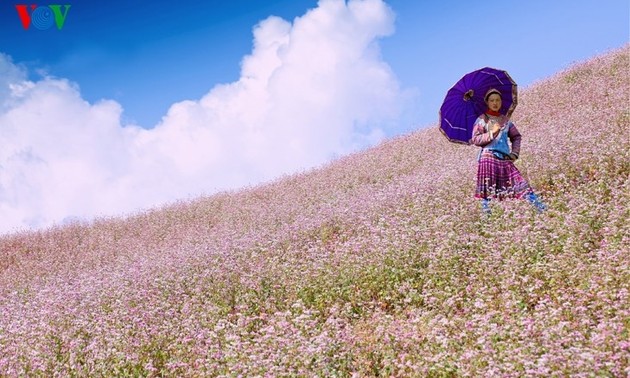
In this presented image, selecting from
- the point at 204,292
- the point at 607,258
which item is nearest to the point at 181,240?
the point at 204,292

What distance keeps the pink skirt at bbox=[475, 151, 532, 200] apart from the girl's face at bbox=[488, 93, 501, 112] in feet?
2.71

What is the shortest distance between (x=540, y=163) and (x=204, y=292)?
7.16m

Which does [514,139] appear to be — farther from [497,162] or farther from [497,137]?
[497,162]

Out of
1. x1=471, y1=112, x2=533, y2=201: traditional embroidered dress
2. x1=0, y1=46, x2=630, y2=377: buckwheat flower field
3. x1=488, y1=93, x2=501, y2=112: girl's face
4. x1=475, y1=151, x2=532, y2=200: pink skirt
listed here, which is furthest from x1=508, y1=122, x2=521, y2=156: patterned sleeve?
x1=0, y1=46, x2=630, y2=377: buckwheat flower field

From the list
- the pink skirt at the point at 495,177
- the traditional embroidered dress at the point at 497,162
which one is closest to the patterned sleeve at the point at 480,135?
the traditional embroidered dress at the point at 497,162

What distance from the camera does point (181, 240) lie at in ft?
49.7

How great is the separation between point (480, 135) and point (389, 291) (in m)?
3.91

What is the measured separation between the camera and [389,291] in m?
7.57

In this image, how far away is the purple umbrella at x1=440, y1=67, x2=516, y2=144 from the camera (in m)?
9.95

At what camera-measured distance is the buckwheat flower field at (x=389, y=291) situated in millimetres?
5172

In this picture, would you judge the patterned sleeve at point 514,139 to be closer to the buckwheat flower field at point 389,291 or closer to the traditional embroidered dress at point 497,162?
the traditional embroidered dress at point 497,162

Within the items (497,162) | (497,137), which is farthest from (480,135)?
(497,162)

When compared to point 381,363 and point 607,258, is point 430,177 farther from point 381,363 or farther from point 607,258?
point 381,363

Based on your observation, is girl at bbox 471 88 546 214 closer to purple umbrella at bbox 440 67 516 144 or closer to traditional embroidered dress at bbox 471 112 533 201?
traditional embroidered dress at bbox 471 112 533 201
